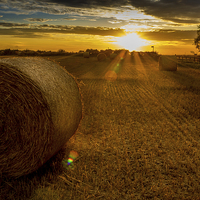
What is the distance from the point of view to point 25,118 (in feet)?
15.4

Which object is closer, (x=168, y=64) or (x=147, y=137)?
(x=147, y=137)

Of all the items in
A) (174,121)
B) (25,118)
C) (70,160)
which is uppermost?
(25,118)

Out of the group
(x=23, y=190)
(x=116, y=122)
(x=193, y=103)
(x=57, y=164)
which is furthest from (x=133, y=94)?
(x=23, y=190)

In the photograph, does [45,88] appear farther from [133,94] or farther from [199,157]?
[133,94]

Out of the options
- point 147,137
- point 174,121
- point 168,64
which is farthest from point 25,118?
point 168,64

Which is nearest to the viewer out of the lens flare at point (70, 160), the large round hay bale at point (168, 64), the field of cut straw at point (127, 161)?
the field of cut straw at point (127, 161)

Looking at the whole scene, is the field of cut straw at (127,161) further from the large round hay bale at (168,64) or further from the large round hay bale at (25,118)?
the large round hay bale at (168,64)

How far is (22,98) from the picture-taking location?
4652mm

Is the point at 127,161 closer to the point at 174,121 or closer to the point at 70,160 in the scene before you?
the point at 70,160

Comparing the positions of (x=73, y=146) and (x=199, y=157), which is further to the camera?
(x=73, y=146)

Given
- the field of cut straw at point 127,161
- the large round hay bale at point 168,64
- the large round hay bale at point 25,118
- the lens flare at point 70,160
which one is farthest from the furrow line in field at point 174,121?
the large round hay bale at point 168,64

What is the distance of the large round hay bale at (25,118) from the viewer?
4.64 m

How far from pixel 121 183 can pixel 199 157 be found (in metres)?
2.50

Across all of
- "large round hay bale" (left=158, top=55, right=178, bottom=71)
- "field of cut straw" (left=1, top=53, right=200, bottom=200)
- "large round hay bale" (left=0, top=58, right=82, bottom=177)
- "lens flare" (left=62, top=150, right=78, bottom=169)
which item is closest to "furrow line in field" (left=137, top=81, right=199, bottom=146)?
"field of cut straw" (left=1, top=53, right=200, bottom=200)
